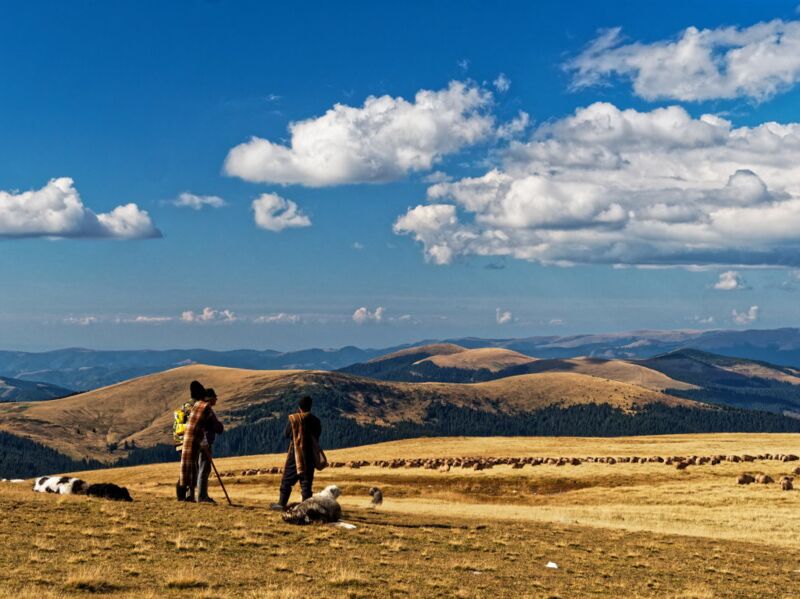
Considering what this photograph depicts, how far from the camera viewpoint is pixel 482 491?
59.7 meters

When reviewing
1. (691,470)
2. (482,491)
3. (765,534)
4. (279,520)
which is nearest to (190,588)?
(279,520)

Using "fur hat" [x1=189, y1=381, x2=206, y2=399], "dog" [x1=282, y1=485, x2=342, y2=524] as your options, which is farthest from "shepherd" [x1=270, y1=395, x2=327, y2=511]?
"fur hat" [x1=189, y1=381, x2=206, y2=399]

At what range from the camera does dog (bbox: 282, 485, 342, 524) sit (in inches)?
1040

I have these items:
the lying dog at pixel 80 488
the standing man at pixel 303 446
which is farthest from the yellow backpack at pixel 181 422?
the standing man at pixel 303 446

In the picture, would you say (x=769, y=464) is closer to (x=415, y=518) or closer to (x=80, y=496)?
(x=415, y=518)

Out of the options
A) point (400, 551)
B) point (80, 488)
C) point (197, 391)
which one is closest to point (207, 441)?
point (197, 391)

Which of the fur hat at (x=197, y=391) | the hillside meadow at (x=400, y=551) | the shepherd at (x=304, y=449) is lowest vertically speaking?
the hillside meadow at (x=400, y=551)

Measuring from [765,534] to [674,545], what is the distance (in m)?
10.2

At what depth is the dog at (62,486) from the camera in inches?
1235

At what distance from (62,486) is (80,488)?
955 millimetres

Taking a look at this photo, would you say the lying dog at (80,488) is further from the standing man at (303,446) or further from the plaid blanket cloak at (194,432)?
the standing man at (303,446)

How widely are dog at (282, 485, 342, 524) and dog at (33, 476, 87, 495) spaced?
10160 millimetres

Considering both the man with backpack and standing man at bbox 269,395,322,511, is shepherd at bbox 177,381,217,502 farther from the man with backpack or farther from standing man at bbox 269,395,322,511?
standing man at bbox 269,395,322,511

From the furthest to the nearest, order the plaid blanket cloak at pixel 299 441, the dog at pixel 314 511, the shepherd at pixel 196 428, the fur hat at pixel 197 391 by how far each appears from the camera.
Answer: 1. the shepherd at pixel 196 428
2. the plaid blanket cloak at pixel 299 441
3. the fur hat at pixel 197 391
4. the dog at pixel 314 511
